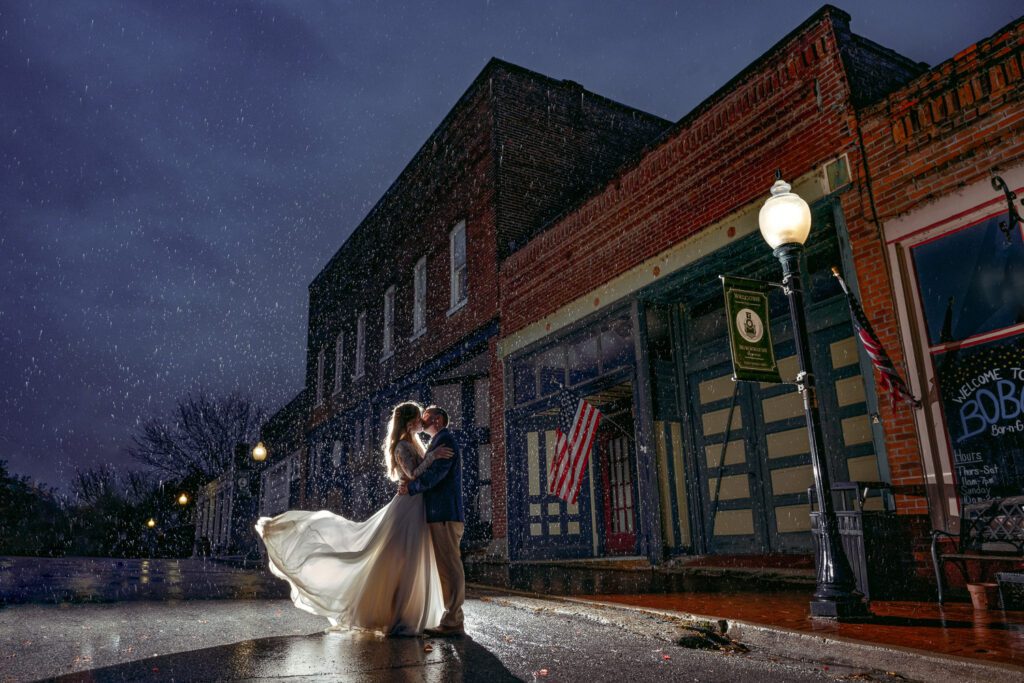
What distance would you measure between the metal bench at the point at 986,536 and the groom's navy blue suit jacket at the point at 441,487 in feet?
13.5

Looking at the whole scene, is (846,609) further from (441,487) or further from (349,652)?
(349,652)

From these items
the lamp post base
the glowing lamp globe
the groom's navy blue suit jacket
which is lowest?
the lamp post base

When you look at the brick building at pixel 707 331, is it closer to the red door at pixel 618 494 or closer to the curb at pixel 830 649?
the red door at pixel 618 494

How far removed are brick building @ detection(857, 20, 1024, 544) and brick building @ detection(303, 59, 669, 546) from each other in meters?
7.53

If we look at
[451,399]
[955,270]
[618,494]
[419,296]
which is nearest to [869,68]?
[955,270]

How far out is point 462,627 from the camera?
18.1 feet

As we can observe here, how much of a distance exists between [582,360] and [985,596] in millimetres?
7594

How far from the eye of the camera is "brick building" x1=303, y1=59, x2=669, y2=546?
15445 millimetres

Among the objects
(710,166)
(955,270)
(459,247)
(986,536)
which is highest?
(459,247)

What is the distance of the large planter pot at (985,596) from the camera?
226 inches

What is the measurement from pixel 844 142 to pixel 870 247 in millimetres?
1290

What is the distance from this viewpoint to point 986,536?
6.05 m

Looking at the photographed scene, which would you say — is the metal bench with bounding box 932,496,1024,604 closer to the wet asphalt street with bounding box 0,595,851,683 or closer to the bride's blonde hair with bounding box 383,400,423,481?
the wet asphalt street with bounding box 0,595,851,683

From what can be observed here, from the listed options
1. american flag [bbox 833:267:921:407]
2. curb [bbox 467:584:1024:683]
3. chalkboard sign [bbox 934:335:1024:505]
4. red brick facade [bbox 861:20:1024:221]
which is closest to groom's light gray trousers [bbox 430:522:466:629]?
curb [bbox 467:584:1024:683]
